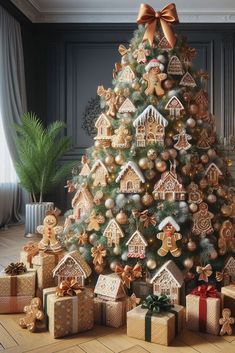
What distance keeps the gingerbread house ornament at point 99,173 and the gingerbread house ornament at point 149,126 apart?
24 cm

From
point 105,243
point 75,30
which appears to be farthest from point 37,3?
point 105,243

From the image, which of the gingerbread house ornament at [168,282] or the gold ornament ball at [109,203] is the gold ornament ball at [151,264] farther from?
the gold ornament ball at [109,203]

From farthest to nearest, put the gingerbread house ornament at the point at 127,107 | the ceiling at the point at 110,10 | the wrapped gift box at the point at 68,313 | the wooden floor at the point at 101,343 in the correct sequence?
the ceiling at the point at 110,10 → the gingerbread house ornament at the point at 127,107 → the wrapped gift box at the point at 68,313 → the wooden floor at the point at 101,343

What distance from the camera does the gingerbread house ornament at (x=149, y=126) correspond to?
1962 mm

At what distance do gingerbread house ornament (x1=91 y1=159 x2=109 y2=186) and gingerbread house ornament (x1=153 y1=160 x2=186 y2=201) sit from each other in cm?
30

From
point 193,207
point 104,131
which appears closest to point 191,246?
point 193,207

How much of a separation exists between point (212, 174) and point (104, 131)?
68 cm

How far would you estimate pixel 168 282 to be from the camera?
1.80m

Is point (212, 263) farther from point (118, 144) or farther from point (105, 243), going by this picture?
point (118, 144)

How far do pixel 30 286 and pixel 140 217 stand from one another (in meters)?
0.68

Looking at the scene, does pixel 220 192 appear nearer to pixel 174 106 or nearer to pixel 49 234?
pixel 174 106

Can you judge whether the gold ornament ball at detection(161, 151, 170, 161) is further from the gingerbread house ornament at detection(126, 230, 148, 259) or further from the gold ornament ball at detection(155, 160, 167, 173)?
the gingerbread house ornament at detection(126, 230, 148, 259)

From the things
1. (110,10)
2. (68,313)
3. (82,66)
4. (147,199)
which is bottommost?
(68,313)

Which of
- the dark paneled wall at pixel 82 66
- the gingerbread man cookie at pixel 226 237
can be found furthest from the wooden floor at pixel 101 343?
the dark paneled wall at pixel 82 66
